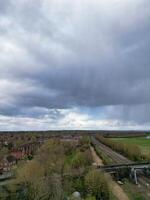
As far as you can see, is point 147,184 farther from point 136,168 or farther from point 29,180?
point 29,180

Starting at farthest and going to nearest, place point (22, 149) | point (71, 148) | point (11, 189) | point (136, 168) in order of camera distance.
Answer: point (22, 149), point (71, 148), point (136, 168), point (11, 189)

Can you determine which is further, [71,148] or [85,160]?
[71,148]

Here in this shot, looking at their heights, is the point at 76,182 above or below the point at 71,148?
below

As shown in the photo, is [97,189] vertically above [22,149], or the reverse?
[22,149]

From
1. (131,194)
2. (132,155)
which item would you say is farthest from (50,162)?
(132,155)

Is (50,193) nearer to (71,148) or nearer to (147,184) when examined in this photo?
(147,184)

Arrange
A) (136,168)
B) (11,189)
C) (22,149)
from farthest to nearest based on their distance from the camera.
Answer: (22,149) → (136,168) → (11,189)

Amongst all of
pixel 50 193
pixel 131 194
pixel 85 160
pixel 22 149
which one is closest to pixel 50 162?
pixel 85 160

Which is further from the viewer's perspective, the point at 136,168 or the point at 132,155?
the point at 132,155

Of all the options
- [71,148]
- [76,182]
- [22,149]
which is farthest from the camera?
[22,149]
